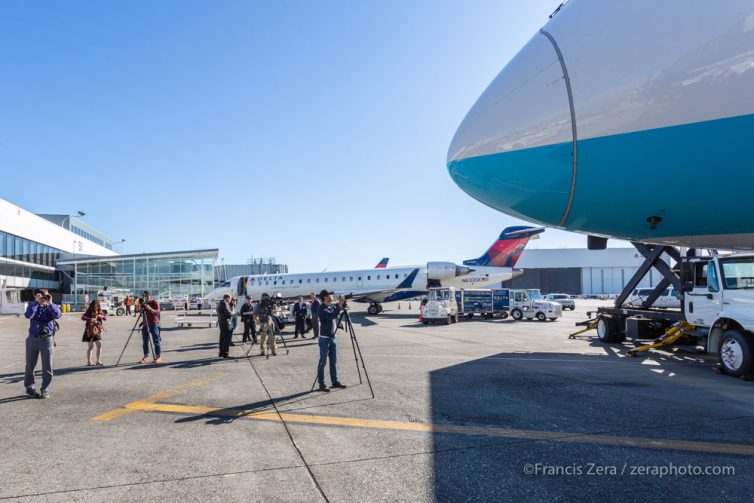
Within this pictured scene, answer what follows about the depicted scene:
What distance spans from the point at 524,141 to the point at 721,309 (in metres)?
7.93

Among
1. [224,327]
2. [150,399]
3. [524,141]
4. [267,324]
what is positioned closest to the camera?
[524,141]

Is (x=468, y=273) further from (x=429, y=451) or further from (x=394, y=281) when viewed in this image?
(x=429, y=451)

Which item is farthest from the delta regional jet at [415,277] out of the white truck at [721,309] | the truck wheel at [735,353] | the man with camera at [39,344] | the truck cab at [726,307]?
the man with camera at [39,344]

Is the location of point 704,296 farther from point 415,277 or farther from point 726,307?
point 415,277

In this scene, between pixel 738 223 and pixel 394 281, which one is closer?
pixel 738 223

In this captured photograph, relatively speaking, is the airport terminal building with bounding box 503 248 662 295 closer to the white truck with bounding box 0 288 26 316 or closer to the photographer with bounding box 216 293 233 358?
the white truck with bounding box 0 288 26 316

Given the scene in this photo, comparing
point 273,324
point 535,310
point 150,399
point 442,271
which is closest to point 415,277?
point 442,271

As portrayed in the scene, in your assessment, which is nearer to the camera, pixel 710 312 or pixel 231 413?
pixel 231 413

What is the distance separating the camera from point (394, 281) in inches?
1380

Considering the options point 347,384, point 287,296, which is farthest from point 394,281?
point 347,384

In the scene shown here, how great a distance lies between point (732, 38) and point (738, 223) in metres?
2.19

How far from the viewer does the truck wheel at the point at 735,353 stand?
915 centimetres

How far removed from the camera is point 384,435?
568 cm

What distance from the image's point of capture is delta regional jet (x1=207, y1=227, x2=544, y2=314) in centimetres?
3464
